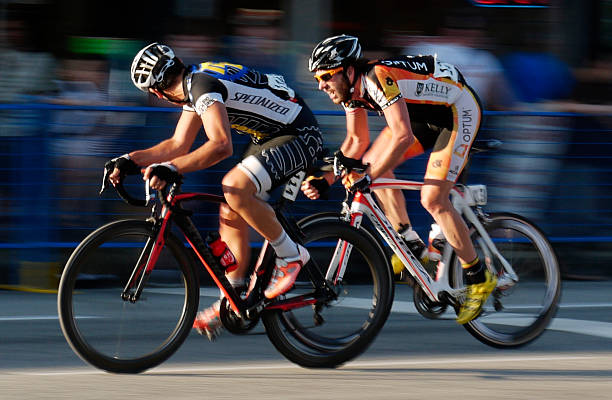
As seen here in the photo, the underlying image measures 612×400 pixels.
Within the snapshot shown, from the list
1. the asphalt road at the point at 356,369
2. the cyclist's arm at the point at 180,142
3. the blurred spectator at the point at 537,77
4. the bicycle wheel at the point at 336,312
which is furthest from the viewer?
the blurred spectator at the point at 537,77

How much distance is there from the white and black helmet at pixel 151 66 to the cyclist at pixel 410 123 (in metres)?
0.82

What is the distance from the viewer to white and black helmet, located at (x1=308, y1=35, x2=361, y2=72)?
554cm

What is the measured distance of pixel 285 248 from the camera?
5379 millimetres

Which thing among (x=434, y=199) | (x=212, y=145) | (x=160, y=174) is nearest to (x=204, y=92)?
(x=212, y=145)

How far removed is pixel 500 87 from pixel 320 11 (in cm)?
179

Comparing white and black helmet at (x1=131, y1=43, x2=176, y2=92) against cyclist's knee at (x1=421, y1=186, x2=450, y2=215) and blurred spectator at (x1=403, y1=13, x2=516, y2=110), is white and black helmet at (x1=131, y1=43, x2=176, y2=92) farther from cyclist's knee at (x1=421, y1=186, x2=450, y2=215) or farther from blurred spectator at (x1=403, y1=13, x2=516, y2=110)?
blurred spectator at (x1=403, y1=13, x2=516, y2=110)

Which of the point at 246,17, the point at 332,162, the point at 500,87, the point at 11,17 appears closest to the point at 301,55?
the point at 246,17

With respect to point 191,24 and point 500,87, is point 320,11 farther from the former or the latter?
point 500,87

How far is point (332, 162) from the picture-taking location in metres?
5.66

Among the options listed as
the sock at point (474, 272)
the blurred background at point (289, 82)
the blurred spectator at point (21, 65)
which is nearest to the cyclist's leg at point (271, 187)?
the sock at point (474, 272)

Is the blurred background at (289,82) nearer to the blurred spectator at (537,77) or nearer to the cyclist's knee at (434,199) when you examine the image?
the blurred spectator at (537,77)

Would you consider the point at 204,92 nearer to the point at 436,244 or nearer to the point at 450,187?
the point at 450,187

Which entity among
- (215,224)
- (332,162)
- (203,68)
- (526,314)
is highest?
(203,68)

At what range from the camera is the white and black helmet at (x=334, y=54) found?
5.54m
